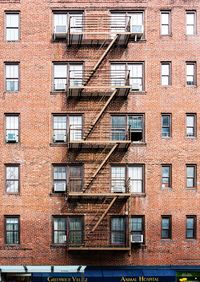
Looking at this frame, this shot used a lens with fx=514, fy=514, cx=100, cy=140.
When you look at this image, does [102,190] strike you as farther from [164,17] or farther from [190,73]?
[164,17]

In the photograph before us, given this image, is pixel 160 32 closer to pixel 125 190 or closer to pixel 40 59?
pixel 40 59

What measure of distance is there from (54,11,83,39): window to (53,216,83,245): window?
38.4ft

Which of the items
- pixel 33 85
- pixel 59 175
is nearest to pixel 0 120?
pixel 33 85

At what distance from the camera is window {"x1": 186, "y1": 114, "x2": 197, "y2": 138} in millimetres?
33188

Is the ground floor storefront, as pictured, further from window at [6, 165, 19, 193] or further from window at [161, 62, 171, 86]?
window at [161, 62, 171, 86]

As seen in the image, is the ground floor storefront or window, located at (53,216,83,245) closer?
the ground floor storefront

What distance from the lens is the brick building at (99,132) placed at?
32.1m

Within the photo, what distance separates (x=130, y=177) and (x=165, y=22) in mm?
10420

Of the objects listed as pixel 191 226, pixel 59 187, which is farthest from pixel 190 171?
pixel 59 187

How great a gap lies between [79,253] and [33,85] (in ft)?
36.1

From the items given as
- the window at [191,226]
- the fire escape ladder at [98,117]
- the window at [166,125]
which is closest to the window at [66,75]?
the fire escape ladder at [98,117]

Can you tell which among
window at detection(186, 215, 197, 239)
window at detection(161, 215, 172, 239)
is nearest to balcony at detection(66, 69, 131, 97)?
window at detection(161, 215, 172, 239)

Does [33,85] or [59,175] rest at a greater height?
[33,85]

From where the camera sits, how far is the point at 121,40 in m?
32.9
